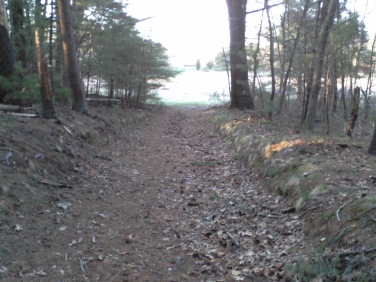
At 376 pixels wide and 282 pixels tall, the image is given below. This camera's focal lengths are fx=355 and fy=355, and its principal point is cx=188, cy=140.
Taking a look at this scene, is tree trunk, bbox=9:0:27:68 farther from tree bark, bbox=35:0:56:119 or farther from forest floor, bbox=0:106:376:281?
forest floor, bbox=0:106:376:281

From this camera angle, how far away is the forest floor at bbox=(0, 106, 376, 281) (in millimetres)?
4258

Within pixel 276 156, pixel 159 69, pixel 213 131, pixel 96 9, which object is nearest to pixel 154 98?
pixel 159 69

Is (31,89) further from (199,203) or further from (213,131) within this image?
(213,131)

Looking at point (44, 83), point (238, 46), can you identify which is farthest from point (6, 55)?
point (238, 46)

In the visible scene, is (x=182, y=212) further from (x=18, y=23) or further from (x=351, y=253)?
(x=18, y=23)

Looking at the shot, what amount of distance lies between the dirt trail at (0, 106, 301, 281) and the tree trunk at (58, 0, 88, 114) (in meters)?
4.31

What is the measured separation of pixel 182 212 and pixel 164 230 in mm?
868

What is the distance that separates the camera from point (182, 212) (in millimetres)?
6543

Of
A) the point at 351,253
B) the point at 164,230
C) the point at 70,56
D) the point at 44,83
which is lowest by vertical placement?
the point at 164,230

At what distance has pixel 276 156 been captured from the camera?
798 cm

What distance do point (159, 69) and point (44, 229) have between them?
2597 cm

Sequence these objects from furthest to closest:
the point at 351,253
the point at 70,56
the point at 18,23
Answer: the point at 70,56 < the point at 18,23 < the point at 351,253

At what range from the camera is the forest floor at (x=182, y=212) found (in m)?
4.26

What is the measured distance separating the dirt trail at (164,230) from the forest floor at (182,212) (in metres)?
0.02
